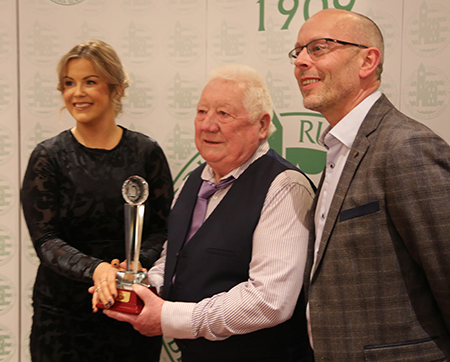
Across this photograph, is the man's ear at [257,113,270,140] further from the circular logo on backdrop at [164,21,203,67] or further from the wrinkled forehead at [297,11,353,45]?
the circular logo on backdrop at [164,21,203,67]

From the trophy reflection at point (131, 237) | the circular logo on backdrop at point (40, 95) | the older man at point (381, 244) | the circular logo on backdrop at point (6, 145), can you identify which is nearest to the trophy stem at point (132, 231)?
the trophy reflection at point (131, 237)

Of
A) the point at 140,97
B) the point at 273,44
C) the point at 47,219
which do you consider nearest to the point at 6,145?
the point at 140,97

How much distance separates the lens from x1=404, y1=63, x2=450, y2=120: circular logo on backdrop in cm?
265

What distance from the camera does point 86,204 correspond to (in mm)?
2352

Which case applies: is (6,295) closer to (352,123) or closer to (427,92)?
(352,123)

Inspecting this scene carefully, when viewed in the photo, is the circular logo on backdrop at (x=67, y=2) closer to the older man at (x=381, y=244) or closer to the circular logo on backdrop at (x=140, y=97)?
the circular logo on backdrop at (x=140, y=97)

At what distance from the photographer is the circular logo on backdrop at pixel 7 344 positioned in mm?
3137

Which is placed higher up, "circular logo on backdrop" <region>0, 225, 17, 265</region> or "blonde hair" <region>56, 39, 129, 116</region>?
"blonde hair" <region>56, 39, 129, 116</region>

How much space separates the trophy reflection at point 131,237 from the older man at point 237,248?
0.07m

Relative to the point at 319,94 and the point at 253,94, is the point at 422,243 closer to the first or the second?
the point at 319,94

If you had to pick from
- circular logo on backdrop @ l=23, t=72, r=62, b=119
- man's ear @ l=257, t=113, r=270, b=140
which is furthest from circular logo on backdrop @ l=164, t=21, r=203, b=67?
man's ear @ l=257, t=113, r=270, b=140

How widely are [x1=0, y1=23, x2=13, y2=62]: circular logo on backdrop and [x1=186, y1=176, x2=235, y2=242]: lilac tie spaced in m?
1.81

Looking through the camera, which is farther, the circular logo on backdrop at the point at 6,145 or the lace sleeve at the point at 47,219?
the circular logo on backdrop at the point at 6,145

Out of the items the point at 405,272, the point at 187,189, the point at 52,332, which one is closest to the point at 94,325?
the point at 52,332
